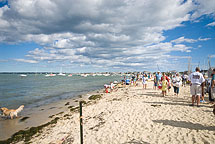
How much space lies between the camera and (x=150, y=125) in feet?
17.6

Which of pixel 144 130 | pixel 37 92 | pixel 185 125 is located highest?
pixel 185 125

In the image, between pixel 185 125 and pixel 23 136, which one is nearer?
pixel 185 125

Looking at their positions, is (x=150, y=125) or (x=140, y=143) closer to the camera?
(x=140, y=143)

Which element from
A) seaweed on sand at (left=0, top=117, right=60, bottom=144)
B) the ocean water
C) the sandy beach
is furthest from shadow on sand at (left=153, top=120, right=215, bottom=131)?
the ocean water

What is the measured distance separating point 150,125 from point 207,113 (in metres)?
3.16

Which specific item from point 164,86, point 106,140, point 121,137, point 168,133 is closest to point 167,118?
point 168,133

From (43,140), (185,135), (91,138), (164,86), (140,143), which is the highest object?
(164,86)

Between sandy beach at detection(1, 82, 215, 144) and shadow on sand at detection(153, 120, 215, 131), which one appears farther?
shadow on sand at detection(153, 120, 215, 131)

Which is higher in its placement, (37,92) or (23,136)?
(23,136)

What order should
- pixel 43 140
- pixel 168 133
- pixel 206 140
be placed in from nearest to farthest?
pixel 206 140 < pixel 168 133 < pixel 43 140

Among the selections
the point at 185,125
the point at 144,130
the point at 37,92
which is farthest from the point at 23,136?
the point at 37,92

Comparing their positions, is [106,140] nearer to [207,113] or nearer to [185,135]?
[185,135]

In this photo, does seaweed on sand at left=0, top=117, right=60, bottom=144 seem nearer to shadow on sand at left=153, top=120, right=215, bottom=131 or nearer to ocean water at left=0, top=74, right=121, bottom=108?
shadow on sand at left=153, top=120, right=215, bottom=131

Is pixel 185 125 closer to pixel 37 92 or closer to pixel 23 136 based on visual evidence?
pixel 23 136
